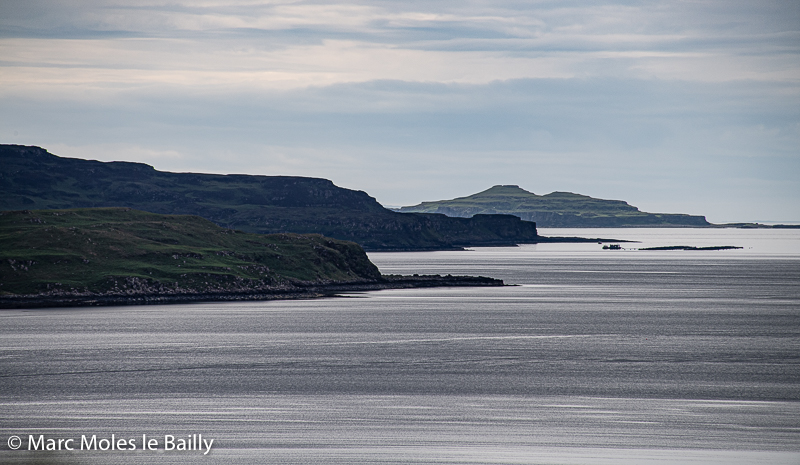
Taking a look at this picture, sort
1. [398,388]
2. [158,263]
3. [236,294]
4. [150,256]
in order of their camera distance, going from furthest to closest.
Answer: [150,256] < [158,263] < [236,294] < [398,388]

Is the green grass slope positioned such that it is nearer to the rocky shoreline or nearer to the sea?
the rocky shoreline

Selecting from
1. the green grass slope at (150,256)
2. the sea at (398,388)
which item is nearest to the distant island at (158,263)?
the green grass slope at (150,256)

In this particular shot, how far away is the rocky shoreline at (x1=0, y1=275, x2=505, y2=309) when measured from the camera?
124m

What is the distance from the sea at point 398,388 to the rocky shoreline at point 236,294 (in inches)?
366

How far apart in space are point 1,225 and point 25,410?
126365mm

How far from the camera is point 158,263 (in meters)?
148

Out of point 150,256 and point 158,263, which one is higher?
point 150,256

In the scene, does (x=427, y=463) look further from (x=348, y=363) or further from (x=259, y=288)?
(x=259, y=288)

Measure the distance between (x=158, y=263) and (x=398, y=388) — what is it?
10152 centimetres

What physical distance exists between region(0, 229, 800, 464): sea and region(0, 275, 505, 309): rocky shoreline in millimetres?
9299

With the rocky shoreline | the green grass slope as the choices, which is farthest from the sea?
the green grass slope

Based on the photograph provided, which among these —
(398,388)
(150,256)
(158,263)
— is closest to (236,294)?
(158,263)

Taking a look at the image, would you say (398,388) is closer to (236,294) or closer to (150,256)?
(236,294)

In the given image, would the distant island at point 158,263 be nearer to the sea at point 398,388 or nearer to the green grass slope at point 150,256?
the green grass slope at point 150,256
